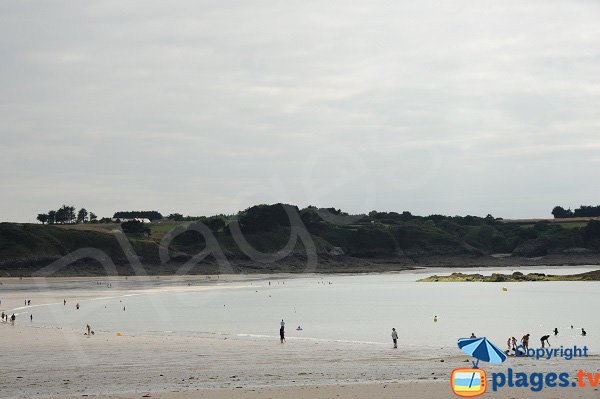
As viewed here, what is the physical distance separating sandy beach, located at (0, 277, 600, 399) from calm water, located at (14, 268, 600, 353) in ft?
20.2

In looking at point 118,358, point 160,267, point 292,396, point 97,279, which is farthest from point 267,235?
point 292,396

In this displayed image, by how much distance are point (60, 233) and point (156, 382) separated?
5738 inches

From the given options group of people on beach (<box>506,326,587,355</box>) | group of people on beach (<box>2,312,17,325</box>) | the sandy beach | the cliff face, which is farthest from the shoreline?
group of people on beach (<box>506,326,587,355</box>)

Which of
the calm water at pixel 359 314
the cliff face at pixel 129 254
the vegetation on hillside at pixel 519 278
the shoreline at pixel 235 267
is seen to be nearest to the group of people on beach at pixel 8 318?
the calm water at pixel 359 314

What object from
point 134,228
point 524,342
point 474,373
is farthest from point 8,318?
point 134,228

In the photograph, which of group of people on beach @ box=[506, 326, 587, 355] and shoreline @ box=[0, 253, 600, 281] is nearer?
group of people on beach @ box=[506, 326, 587, 355]

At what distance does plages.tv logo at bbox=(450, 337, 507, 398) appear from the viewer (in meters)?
27.5

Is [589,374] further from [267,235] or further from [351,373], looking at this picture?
[267,235]

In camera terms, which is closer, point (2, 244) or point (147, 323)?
point (147, 323)

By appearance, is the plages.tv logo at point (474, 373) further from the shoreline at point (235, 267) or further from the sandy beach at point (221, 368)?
the shoreline at point (235, 267)

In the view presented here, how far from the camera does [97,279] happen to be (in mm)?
136250

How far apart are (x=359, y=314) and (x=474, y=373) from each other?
3953 cm

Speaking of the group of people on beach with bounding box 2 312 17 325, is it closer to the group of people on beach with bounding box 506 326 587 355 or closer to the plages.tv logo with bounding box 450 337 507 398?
the group of people on beach with bounding box 506 326 587 355

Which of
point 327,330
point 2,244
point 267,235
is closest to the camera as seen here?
point 327,330
